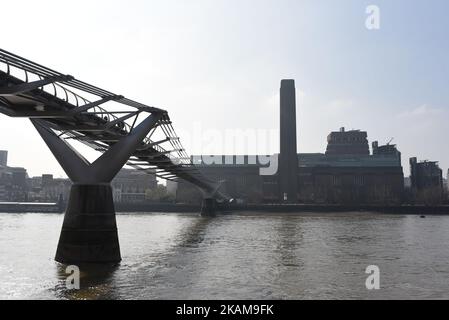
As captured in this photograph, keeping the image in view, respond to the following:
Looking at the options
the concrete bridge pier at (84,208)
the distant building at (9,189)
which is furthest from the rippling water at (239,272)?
the distant building at (9,189)

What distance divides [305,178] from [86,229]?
138286 millimetres

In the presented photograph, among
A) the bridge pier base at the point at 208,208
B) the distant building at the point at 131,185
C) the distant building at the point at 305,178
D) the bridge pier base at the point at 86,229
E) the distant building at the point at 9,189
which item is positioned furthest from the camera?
the distant building at the point at 9,189

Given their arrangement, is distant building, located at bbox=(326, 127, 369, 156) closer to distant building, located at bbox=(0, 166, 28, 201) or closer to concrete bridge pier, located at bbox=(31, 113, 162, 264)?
distant building, located at bbox=(0, 166, 28, 201)

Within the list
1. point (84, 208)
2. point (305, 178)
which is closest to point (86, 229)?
point (84, 208)

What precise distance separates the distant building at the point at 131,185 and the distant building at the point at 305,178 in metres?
27.7

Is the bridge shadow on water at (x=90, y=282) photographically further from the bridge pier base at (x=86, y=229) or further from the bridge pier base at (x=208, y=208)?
the bridge pier base at (x=208, y=208)

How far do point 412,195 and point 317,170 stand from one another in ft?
113

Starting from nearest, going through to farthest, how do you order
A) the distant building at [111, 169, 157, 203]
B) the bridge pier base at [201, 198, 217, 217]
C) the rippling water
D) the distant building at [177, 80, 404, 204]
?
1. the rippling water
2. the bridge pier base at [201, 198, 217, 217]
3. the distant building at [177, 80, 404, 204]
4. the distant building at [111, 169, 157, 203]

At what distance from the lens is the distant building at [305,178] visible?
479 feet

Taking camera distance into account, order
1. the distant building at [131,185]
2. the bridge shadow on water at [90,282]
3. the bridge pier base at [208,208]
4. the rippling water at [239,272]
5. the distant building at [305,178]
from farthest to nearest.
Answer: the distant building at [131,185] → the distant building at [305,178] → the bridge pier base at [208,208] → the rippling water at [239,272] → the bridge shadow on water at [90,282]

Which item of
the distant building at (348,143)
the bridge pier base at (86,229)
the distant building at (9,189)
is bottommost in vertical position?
the bridge pier base at (86,229)

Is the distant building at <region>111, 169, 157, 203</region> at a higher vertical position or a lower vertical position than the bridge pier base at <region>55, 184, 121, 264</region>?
higher

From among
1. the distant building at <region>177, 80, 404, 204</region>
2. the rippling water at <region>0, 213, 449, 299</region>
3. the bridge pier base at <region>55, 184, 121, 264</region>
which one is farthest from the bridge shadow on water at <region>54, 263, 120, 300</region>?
the distant building at <region>177, 80, 404, 204</region>

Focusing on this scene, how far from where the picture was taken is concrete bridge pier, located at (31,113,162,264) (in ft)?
81.5
